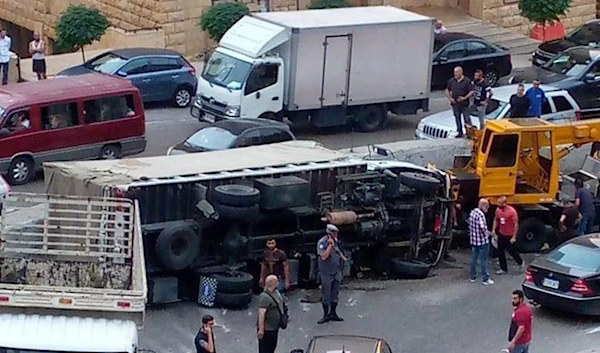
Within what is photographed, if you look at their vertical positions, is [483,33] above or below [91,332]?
below

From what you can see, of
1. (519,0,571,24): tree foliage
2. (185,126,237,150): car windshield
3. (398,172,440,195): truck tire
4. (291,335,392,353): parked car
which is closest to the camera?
(291,335,392,353): parked car

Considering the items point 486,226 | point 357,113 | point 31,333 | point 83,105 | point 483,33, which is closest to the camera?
point 31,333

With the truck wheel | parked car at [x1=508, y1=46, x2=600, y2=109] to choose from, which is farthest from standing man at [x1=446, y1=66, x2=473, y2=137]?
Answer: parked car at [x1=508, y1=46, x2=600, y2=109]

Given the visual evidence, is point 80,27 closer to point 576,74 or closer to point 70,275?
point 576,74

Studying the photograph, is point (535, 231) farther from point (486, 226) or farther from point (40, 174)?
point (40, 174)

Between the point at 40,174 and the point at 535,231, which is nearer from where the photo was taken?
the point at 535,231

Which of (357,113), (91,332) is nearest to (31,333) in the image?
(91,332)

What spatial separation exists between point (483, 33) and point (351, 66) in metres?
11.6

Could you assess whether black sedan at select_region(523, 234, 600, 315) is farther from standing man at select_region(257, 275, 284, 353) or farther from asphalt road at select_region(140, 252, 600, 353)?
standing man at select_region(257, 275, 284, 353)

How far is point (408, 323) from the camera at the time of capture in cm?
2078

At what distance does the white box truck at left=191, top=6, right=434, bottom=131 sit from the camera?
Result: 96.6ft

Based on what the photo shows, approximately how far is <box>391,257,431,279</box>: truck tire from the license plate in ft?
8.58

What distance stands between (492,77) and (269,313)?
60.2 ft

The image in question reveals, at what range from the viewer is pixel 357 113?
30922mm
